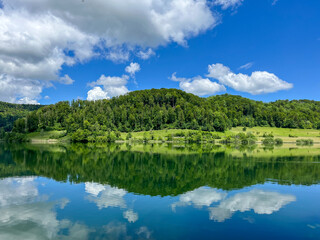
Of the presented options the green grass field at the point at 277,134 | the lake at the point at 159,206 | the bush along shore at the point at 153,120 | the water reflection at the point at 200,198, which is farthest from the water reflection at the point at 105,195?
the green grass field at the point at 277,134

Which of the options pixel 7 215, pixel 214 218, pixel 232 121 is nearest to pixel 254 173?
pixel 214 218

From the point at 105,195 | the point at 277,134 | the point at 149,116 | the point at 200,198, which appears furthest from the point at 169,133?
the point at 200,198

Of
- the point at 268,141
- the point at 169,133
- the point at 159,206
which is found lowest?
the point at 159,206

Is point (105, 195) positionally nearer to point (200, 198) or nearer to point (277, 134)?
point (200, 198)

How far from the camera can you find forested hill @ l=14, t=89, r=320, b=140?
469ft

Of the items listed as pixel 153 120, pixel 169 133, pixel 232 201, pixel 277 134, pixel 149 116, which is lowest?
pixel 232 201

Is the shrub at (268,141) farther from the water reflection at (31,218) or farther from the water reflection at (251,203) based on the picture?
the water reflection at (31,218)

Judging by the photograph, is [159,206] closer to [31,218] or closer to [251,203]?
[251,203]

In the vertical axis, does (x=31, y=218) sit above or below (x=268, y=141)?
below

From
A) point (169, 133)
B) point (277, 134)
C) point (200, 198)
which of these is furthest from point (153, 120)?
point (200, 198)

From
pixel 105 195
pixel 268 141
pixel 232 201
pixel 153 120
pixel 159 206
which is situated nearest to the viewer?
pixel 159 206

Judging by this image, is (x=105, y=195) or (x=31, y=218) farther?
(x=105, y=195)

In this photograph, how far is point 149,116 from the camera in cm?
15275

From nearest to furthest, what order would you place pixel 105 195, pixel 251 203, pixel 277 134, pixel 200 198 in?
pixel 251 203 → pixel 200 198 → pixel 105 195 → pixel 277 134
